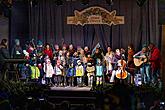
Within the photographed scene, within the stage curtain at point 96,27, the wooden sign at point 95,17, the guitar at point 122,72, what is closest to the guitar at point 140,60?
the guitar at point 122,72

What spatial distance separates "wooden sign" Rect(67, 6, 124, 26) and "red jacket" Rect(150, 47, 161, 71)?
2.00 m

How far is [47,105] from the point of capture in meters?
5.42

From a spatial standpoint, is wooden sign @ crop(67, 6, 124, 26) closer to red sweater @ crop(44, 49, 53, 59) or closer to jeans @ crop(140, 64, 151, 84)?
red sweater @ crop(44, 49, 53, 59)

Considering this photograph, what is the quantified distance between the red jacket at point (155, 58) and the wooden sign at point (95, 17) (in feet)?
6.57

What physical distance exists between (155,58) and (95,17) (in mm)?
2993

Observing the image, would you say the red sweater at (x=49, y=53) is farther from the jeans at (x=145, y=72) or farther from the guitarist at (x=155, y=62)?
the guitarist at (x=155, y=62)

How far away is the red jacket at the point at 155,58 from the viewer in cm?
1208

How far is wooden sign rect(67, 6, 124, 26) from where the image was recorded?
44.7ft

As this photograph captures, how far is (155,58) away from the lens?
39.6 ft

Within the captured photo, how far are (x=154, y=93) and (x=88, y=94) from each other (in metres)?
2.72

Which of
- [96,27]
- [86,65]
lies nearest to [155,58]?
[86,65]

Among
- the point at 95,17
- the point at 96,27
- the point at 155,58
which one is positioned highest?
the point at 95,17

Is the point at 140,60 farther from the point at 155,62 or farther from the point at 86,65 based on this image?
the point at 86,65

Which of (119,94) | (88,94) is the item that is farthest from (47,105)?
(88,94)
